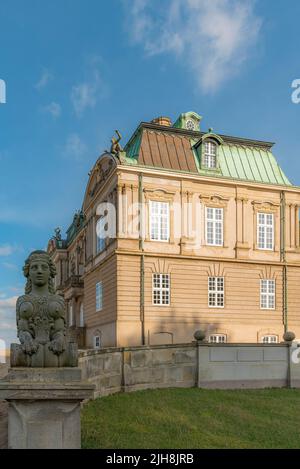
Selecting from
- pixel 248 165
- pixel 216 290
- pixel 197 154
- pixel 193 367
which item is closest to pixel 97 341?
pixel 216 290

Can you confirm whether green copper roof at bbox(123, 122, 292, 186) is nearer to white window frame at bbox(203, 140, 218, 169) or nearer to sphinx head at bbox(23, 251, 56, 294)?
white window frame at bbox(203, 140, 218, 169)

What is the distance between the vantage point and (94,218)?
125 ft

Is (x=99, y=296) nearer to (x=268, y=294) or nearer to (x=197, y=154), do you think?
(x=268, y=294)

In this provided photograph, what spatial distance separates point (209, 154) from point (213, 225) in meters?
5.10

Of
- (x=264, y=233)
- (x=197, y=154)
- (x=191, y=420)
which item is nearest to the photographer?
(x=191, y=420)

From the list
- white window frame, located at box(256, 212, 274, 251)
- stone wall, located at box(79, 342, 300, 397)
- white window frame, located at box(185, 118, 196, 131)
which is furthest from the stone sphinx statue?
white window frame, located at box(185, 118, 196, 131)

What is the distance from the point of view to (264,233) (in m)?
35.3

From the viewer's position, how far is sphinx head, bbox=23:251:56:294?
7780mm

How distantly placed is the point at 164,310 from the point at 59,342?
24883 mm

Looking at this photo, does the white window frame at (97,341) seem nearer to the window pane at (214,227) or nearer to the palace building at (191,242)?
the palace building at (191,242)

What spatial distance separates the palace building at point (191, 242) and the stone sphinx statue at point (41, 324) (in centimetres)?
2300

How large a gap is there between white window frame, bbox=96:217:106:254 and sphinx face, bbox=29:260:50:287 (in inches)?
1053

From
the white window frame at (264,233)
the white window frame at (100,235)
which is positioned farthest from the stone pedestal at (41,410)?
the white window frame at (264,233)
